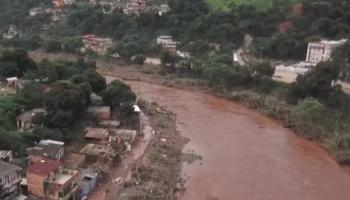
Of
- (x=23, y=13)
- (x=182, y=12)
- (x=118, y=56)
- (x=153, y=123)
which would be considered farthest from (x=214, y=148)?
(x=23, y=13)

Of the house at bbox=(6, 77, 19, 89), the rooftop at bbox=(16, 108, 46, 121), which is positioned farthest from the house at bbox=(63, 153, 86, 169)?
the house at bbox=(6, 77, 19, 89)

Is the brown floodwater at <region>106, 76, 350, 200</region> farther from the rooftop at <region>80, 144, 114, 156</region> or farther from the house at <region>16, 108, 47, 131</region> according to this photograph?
the house at <region>16, 108, 47, 131</region>

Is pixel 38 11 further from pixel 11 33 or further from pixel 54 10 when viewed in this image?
pixel 11 33

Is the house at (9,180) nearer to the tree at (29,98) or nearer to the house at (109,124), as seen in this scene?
the tree at (29,98)

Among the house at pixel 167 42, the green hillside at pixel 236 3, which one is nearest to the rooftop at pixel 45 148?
the house at pixel 167 42

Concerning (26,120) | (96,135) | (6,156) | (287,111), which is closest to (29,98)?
(26,120)
